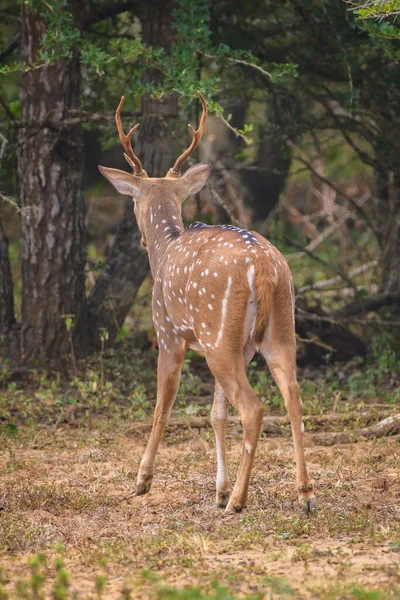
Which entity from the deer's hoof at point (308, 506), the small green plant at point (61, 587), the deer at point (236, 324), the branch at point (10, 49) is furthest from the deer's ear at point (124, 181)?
the small green plant at point (61, 587)

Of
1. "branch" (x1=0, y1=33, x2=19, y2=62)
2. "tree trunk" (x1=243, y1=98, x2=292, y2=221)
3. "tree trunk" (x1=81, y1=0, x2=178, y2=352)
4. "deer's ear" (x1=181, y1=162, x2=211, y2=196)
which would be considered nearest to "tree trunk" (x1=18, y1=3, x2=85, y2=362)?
"tree trunk" (x1=81, y1=0, x2=178, y2=352)

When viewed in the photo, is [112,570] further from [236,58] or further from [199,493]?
[236,58]

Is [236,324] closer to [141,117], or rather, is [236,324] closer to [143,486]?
[143,486]

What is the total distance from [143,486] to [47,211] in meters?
3.75

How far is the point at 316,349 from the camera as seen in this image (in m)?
10.1

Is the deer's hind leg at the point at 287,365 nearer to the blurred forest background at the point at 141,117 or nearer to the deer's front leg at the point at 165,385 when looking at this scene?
the deer's front leg at the point at 165,385

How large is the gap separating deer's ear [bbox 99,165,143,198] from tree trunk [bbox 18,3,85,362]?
82.4 inches

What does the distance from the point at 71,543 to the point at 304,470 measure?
1.35 meters

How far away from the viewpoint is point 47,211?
9078 mm

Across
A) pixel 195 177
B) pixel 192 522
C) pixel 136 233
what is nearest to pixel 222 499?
pixel 192 522

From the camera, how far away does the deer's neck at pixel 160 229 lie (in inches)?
266

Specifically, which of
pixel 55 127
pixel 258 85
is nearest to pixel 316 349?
pixel 258 85

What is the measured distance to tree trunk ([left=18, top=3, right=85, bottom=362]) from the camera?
9016mm

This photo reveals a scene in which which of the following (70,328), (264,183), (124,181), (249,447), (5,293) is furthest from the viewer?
(264,183)
